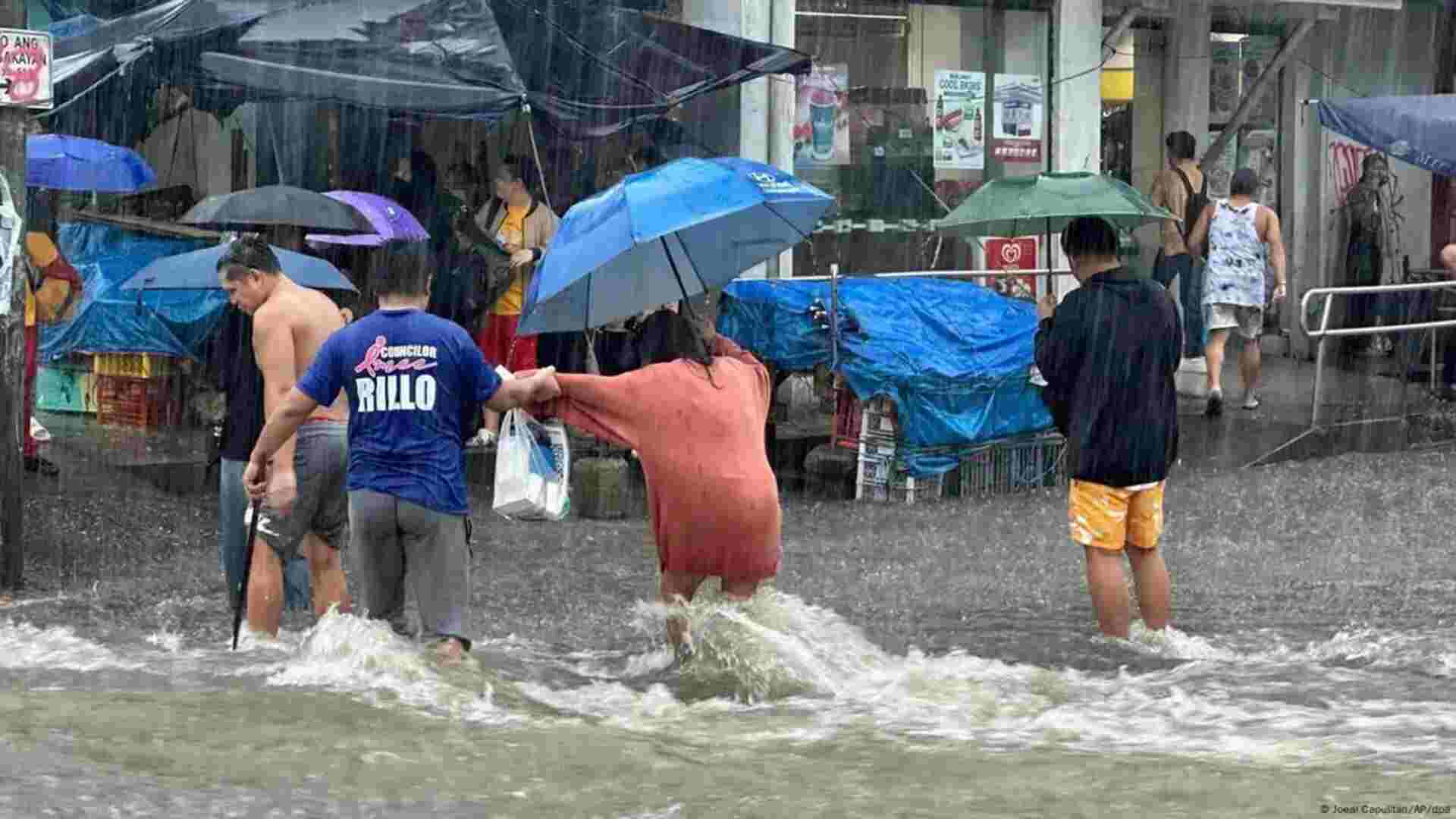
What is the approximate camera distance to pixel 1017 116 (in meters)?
19.6

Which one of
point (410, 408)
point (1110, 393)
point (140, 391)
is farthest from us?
point (140, 391)

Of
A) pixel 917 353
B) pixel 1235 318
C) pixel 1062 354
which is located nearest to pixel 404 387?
pixel 1062 354

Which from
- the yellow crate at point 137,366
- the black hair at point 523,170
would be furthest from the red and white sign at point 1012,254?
the yellow crate at point 137,366

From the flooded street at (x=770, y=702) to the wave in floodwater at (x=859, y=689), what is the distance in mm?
17

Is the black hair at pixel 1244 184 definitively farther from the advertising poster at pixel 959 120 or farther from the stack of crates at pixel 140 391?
the stack of crates at pixel 140 391

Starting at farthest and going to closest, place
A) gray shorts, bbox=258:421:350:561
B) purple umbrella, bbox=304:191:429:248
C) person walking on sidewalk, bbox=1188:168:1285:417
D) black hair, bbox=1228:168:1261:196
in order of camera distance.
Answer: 1. black hair, bbox=1228:168:1261:196
2. person walking on sidewalk, bbox=1188:168:1285:417
3. purple umbrella, bbox=304:191:429:248
4. gray shorts, bbox=258:421:350:561

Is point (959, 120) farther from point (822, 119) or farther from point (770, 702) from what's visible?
point (770, 702)

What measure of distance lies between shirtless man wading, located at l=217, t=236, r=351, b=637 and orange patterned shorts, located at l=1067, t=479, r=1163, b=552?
117 inches

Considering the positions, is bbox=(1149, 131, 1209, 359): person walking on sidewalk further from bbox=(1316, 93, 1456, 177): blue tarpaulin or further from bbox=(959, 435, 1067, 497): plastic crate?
bbox=(959, 435, 1067, 497): plastic crate

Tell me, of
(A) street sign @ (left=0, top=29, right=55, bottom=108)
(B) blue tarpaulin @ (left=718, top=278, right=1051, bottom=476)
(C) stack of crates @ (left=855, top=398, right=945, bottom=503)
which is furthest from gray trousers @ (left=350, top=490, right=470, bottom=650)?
(C) stack of crates @ (left=855, top=398, right=945, bottom=503)

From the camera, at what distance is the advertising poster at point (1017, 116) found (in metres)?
19.5

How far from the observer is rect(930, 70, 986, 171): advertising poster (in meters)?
19.2

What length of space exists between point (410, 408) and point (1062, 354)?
2.73m

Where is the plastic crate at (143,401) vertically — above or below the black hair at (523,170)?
below
